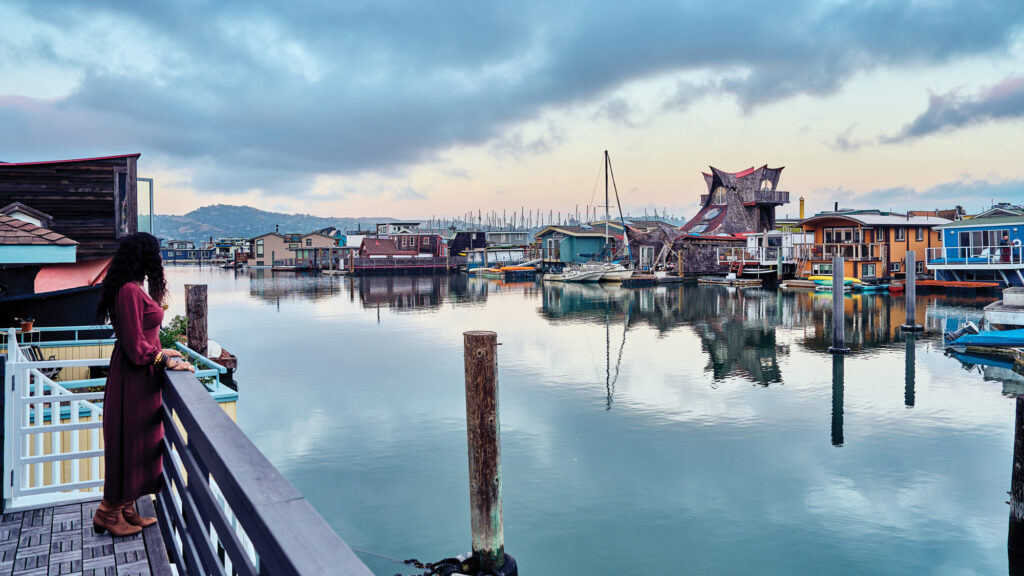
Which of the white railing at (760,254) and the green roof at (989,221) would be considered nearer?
the green roof at (989,221)

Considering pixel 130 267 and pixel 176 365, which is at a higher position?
pixel 130 267

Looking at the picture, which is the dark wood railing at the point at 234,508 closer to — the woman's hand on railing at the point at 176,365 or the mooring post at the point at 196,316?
the woman's hand on railing at the point at 176,365

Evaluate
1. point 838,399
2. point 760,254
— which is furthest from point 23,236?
point 760,254

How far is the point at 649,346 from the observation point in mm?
27953

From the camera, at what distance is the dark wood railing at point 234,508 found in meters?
1.64

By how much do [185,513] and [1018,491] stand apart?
9.34 meters

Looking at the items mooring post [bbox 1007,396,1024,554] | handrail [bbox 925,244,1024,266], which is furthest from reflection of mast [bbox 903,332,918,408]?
handrail [bbox 925,244,1024,266]

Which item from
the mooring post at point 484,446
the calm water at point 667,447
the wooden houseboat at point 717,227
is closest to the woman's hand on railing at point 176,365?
the mooring post at point 484,446

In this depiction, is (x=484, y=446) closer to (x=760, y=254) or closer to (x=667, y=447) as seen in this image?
(x=667, y=447)

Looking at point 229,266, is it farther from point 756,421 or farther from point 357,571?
point 357,571

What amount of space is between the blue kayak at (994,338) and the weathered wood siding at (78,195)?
26.5 metres

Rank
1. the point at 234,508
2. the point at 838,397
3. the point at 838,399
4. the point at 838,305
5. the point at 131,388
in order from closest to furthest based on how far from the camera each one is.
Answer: the point at 234,508 → the point at 131,388 → the point at 838,399 → the point at 838,397 → the point at 838,305

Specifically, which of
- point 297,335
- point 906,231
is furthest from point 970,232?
point 297,335

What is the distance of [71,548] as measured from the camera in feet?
13.7
